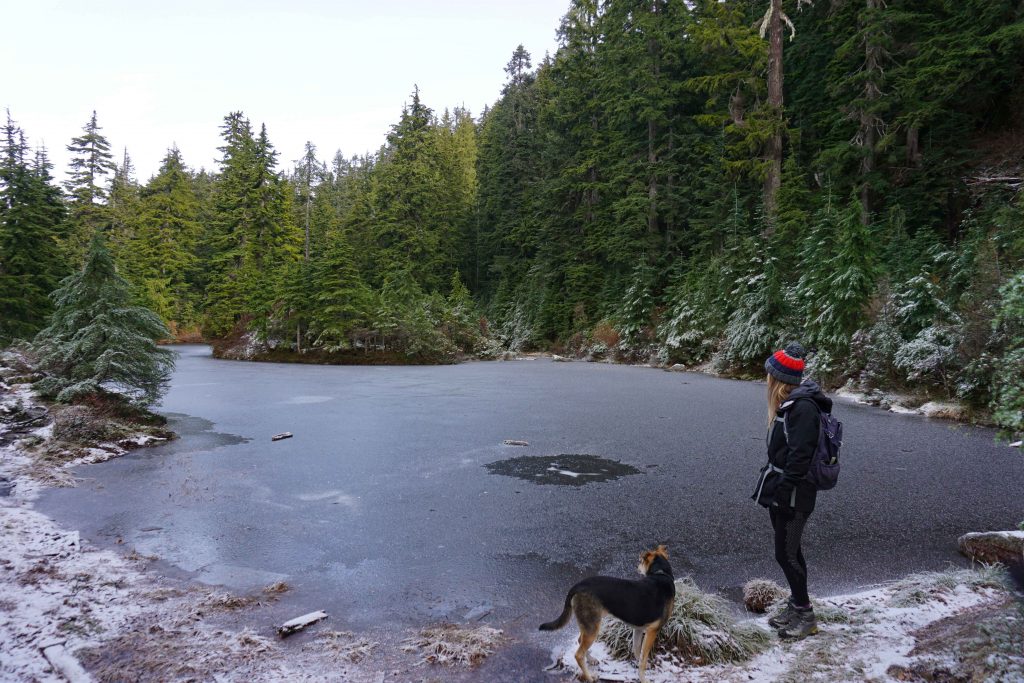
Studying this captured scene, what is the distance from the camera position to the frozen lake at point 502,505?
4.05 m

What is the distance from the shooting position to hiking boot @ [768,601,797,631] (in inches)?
125

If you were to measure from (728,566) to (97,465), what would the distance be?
8020 mm

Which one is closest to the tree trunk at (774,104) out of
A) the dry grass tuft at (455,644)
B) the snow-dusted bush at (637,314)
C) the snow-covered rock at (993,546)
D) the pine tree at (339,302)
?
the snow-dusted bush at (637,314)

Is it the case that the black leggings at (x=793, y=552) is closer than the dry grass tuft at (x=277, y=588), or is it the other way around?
the black leggings at (x=793, y=552)

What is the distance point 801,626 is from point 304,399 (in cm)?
1278

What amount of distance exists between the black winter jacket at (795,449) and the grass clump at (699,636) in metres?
0.71

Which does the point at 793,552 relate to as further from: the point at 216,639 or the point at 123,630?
the point at 123,630

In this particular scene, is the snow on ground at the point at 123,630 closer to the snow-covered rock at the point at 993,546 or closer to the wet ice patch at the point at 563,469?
the wet ice patch at the point at 563,469

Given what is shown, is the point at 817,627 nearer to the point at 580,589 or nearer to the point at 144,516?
the point at 580,589

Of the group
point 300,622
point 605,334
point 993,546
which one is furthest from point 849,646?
point 605,334

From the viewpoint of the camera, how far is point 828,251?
15375mm

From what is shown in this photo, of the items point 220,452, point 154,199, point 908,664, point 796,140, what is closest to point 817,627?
point 908,664

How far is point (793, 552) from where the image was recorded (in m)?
3.22

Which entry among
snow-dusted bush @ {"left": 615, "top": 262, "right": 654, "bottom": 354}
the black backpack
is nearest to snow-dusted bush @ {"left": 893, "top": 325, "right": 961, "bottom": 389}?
the black backpack
